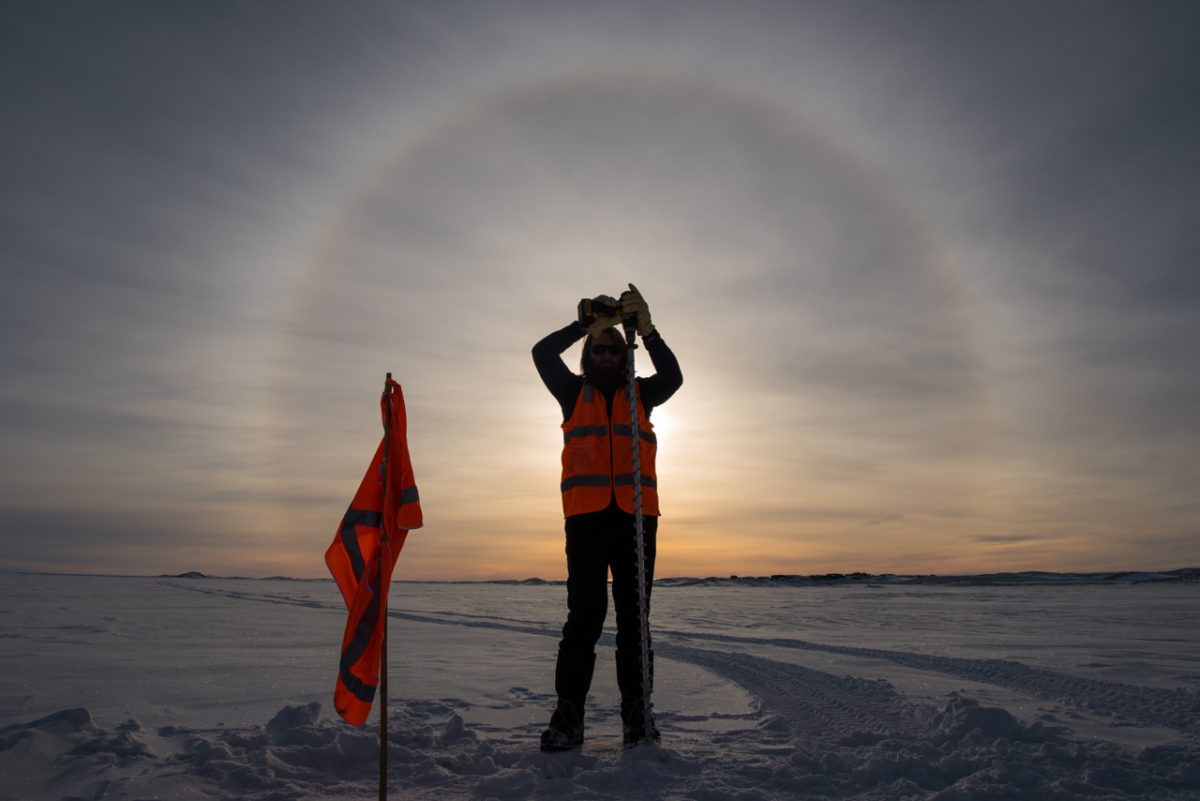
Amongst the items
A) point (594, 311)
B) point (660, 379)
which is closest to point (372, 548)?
point (594, 311)

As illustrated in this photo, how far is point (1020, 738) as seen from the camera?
4.35 m

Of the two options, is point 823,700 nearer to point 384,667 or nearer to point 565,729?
point 565,729

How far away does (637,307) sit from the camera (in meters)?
4.94

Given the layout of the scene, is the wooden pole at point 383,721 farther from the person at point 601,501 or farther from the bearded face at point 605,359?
the bearded face at point 605,359

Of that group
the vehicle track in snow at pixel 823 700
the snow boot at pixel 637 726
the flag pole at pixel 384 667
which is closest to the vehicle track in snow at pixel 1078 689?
the vehicle track in snow at pixel 823 700

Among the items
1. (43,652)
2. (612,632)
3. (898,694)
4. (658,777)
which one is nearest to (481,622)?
(612,632)

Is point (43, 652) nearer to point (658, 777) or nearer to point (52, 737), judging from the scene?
point (52, 737)

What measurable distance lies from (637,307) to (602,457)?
→ 3.24 ft

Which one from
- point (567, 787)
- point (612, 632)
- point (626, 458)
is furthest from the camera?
point (612, 632)

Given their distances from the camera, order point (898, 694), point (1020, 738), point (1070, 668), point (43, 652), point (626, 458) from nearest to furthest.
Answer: point (1020, 738)
point (626, 458)
point (898, 694)
point (1070, 668)
point (43, 652)

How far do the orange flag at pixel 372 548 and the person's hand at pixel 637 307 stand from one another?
1689 millimetres

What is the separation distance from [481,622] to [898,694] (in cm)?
989

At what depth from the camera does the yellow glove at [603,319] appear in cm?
497

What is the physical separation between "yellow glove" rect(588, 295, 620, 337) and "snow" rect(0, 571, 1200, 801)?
252cm
